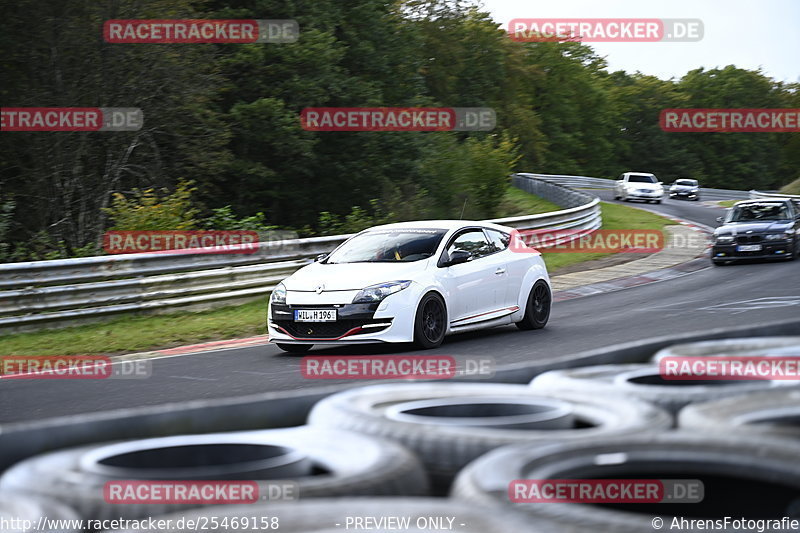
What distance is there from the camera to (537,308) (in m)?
13.7

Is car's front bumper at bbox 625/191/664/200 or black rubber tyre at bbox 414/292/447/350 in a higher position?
car's front bumper at bbox 625/191/664/200

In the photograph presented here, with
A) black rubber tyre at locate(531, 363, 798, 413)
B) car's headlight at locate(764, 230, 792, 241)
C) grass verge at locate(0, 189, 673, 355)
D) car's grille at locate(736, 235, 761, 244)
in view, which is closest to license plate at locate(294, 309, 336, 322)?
grass verge at locate(0, 189, 673, 355)

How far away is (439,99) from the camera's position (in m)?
72.1

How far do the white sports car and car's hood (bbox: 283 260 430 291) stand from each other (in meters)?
0.01

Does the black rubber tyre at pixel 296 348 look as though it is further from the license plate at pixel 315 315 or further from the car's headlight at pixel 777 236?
the car's headlight at pixel 777 236

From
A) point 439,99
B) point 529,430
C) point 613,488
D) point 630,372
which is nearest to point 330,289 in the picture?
point 630,372

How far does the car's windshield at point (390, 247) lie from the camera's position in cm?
1220

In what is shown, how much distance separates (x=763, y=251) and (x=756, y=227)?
0.61 m

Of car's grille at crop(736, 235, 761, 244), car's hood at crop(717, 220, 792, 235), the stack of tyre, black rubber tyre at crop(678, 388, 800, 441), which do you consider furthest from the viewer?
car's hood at crop(717, 220, 792, 235)

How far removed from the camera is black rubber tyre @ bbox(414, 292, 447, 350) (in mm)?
11469

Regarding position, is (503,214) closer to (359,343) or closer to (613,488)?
(359,343)

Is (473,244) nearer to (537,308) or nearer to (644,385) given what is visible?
(537,308)

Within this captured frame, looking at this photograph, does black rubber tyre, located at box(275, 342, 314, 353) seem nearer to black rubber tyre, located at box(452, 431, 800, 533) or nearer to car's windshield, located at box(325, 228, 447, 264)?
car's windshield, located at box(325, 228, 447, 264)

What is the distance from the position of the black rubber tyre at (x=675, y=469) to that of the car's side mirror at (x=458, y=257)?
873cm
